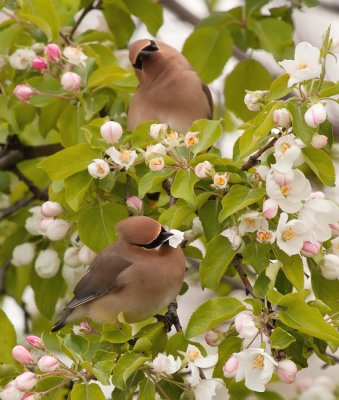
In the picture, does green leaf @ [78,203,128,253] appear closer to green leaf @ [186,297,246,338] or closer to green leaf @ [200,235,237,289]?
green leaf @ [200,235,237,289]

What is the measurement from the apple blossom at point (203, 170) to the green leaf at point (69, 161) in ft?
1.09

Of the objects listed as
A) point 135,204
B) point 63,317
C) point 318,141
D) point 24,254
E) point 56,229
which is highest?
point 318,141

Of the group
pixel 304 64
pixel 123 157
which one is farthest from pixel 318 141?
pixel 123 157

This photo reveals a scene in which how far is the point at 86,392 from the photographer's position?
7.44ft

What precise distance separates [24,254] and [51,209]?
443mm

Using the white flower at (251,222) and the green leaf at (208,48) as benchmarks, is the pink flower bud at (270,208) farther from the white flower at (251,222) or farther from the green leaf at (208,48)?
the green leaf at (208,48)

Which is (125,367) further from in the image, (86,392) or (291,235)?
(291,235)

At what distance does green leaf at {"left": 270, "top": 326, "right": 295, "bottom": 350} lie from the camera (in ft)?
7.18

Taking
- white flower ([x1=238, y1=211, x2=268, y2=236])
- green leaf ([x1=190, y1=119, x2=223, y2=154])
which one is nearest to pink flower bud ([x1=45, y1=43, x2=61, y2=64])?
green leaf ([x1=190, y1=119, x2=223, y2=154])

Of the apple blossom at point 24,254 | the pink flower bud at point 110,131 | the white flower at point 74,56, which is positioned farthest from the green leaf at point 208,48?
the pink flower bud at point 110,131

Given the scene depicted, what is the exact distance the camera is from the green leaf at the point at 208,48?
11.7 ft

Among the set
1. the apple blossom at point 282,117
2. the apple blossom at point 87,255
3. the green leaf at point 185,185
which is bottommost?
the apple blossom at point 87,255

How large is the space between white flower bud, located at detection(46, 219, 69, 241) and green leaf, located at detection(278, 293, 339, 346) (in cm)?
87

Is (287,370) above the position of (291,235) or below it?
below
